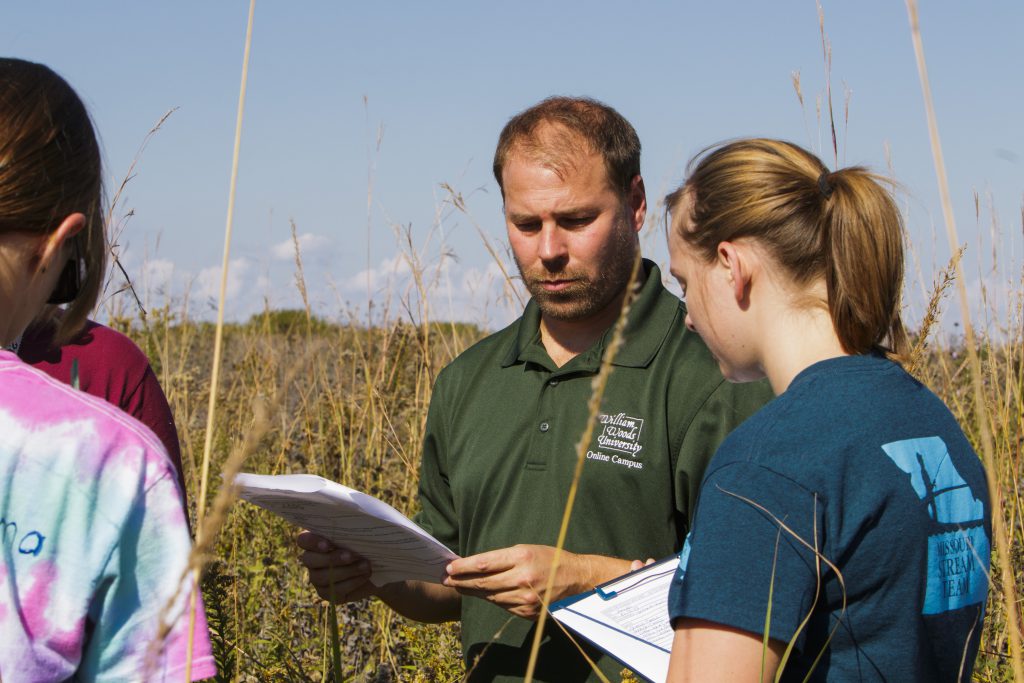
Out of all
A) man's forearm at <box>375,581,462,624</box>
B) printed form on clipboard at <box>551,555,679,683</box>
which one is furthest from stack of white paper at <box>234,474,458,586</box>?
A: printed form on clipboard at <box>551,555,679,683</box>

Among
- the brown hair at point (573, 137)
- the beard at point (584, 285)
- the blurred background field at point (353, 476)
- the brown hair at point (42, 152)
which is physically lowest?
the blurred background field at point (353, 476)

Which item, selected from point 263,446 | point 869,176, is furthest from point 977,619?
point 263,446

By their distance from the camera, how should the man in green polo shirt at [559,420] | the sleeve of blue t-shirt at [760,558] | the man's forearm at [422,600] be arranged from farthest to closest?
the man's forearm at [422,600] < the man in green polo shirt at [559,420] < the sleeve of blue t-shirt at [760,558]

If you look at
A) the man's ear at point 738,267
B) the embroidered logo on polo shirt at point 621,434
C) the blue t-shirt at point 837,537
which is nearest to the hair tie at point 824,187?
the man's ear at point 738,267

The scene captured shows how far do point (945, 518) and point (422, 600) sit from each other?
1.54 metres

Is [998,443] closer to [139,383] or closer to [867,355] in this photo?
[867,355]

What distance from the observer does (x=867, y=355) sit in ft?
4.80

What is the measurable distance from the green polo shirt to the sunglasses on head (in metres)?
1.08

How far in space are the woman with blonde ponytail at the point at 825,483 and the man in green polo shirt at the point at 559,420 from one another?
715mm

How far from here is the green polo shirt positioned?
7.46 ft

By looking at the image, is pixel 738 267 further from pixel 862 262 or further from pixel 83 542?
pixel 83 542

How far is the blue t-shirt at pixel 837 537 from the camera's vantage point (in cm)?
126

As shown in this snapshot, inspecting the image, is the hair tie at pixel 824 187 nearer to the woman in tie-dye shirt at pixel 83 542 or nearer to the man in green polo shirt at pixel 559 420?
the man in green polo shirt at pixel 559 420

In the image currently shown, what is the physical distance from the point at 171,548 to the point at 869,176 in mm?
1204
